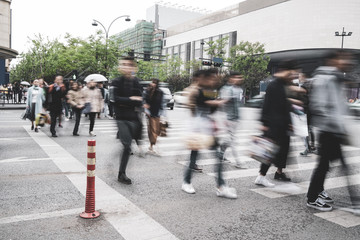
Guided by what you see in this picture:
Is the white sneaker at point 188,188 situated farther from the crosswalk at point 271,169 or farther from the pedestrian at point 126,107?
the pedestrian at point 126,107

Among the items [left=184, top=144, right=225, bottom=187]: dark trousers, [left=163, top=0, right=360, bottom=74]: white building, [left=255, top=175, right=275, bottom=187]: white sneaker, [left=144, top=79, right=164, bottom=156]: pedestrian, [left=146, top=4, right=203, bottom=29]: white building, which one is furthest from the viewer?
[left=146, top=4, right=203, bottom=29]: white building

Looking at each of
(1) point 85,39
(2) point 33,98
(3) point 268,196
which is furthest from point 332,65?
(1) point 85,39

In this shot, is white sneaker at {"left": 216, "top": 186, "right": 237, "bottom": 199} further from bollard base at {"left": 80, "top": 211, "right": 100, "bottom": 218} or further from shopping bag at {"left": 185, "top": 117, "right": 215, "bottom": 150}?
bollard base at {"left": 80, "top": 211, "right": 100, "bottom": 218}

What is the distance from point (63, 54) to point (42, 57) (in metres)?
6.42

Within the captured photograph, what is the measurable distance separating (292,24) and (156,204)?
53.3 metres

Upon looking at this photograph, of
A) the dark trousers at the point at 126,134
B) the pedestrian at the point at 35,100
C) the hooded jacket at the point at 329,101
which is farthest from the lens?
the pedestrian at the point at 35,100

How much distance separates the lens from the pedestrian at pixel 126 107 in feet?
17.0

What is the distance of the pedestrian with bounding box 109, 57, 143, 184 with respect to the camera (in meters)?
5.18

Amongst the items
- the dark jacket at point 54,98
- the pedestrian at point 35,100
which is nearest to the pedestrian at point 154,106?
the dark jacket at point 54,98

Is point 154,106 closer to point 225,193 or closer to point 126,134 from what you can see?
point 126,134

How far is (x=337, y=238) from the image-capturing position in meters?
3.39

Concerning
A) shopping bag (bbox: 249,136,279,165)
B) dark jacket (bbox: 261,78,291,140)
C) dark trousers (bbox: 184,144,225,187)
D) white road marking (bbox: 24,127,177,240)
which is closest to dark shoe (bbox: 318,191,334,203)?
shopping bag (bbox: 249,136,279,165)

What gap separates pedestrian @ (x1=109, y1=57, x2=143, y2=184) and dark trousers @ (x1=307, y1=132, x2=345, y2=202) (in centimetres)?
276

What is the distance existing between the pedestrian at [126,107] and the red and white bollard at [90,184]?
144 centimetres
